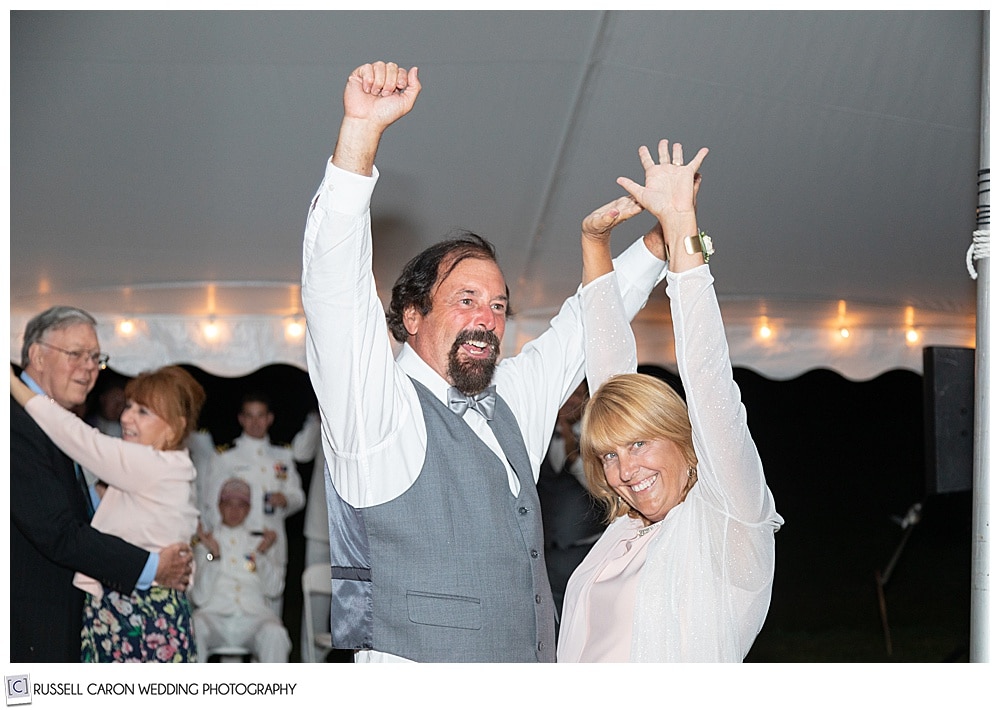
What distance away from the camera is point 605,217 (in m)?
2.72

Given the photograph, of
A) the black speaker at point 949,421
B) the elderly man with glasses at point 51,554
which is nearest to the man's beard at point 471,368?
the black speaker at point 949,421

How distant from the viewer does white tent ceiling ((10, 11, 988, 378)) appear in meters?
2.99

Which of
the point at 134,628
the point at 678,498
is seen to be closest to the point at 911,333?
the point at 678,498

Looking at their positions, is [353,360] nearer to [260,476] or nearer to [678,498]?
[678,498]

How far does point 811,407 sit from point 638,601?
805cm

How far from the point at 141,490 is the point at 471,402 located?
203 centimetres

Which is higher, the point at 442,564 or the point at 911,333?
the point at 911,333

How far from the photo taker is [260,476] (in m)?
5.60

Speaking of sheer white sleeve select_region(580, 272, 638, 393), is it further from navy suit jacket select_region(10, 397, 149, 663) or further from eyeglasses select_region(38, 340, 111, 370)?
eyeglasses select_region(38, 340, 111, 370)

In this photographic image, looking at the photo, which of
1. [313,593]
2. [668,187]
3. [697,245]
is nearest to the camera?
[697,245]

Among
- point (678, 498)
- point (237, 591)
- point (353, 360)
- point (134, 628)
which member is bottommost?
point (237, 591)

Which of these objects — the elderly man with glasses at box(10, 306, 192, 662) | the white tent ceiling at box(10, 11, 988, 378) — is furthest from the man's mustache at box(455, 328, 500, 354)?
the elderly man with glasses at box(10, 306, 192, 662)

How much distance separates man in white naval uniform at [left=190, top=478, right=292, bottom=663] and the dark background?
325 cm
